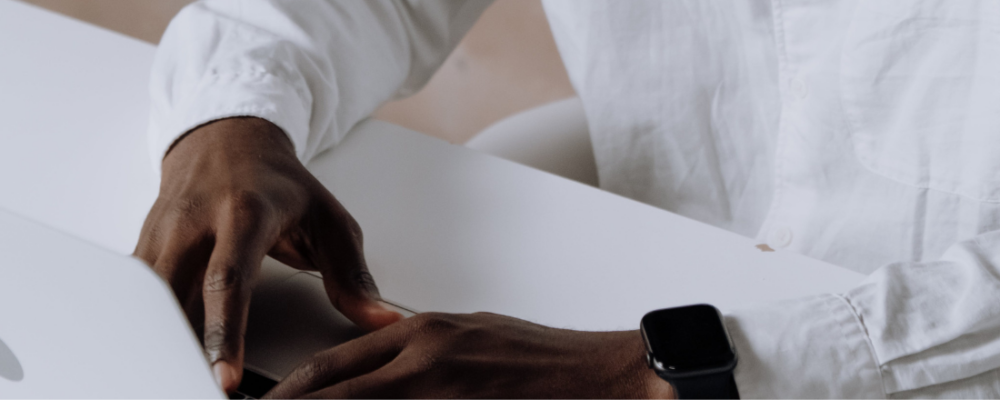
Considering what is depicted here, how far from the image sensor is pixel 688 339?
35 centimetres

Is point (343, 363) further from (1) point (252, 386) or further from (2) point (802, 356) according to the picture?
(2) point (802, 356)

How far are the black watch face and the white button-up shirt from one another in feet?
0.11

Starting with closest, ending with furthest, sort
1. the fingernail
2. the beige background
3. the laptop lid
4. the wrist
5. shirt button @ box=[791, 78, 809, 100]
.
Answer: the laptop lid → the fingernail → the wrist → shirt button @ box=[791, 78, 809, 100] → the beige background

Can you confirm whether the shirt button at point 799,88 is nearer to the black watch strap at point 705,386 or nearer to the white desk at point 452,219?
the white desk at point 452,219

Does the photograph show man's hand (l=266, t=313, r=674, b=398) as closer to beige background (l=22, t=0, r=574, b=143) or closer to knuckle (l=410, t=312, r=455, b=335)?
knuckle (l=410, t=312, r=455, b=335)

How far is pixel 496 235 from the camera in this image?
515 mm

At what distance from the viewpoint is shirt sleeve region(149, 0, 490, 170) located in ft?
1.81

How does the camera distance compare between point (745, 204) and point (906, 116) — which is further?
point (745, 204)

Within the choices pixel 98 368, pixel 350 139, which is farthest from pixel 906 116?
pixel 98 368

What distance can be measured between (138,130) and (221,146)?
163 millimetres

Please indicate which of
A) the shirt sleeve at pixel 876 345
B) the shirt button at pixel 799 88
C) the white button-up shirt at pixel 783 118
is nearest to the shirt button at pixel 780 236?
the white button-up shirt at pixel 783 118

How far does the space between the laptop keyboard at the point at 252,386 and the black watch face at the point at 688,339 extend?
0.21 m

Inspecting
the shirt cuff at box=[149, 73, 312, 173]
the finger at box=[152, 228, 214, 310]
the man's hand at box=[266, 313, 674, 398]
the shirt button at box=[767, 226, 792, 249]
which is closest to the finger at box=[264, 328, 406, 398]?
the man's hand at box=[266, 313, 674, 398]

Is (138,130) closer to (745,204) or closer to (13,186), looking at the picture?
(13,186)
